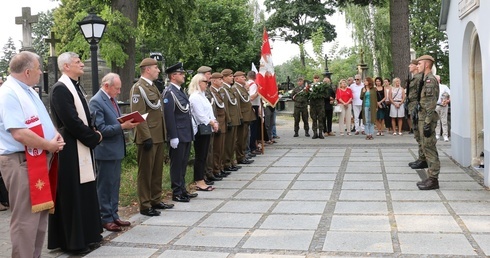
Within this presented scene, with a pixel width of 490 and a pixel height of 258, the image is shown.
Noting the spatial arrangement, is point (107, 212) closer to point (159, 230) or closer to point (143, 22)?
point (159, 230)

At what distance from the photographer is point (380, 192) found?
740 cm

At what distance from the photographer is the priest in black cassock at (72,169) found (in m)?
4.78

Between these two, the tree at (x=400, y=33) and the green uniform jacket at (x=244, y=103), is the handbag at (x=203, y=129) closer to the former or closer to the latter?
the green uniform jacket at (x=244, y=103)

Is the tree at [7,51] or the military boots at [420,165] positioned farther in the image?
the tree at [7,51]

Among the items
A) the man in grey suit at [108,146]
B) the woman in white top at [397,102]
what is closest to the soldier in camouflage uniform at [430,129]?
the man in grey suit at [108,146]

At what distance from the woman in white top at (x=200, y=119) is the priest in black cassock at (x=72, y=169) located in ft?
9.80

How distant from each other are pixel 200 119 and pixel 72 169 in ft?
10.7

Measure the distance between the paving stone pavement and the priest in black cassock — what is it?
218 mm

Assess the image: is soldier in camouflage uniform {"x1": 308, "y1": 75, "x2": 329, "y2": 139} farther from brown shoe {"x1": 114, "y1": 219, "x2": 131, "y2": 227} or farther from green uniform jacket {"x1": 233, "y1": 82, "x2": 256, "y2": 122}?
brown shoe {"x1": 114, "y1": 219, "x2": 131, "y2": 227}

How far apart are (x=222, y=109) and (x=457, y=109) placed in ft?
15.5

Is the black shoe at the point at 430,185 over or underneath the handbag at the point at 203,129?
underneath

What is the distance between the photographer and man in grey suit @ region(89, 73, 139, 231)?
Answer: 216 inches

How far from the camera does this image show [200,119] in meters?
7.89

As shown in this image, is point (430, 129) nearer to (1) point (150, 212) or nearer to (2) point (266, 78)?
(1) point (150, 212)
